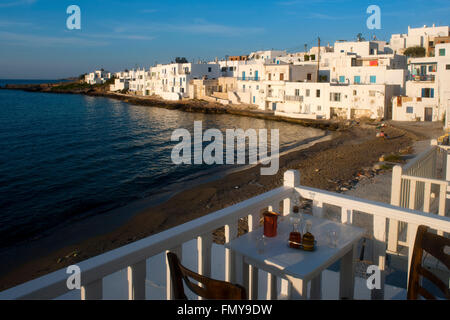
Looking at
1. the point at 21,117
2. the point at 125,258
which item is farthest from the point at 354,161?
the point at 21,117

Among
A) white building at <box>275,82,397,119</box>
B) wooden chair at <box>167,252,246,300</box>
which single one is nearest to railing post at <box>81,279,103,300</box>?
wooden chair at <box>167,252,246,300</box>

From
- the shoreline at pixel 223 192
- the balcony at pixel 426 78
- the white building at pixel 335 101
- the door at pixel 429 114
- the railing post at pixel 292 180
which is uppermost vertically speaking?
the balcony at pixel 426 78

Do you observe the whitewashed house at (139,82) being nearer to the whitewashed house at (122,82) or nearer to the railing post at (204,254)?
the whitewashed house at (122,82)

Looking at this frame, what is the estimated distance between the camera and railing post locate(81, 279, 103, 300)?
2141mm

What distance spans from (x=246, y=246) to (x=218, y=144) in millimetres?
31900

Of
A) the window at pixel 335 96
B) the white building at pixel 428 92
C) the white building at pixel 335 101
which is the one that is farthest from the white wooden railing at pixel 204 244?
the window at pixel 335 96

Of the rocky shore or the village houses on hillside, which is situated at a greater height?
the village houses on hillside

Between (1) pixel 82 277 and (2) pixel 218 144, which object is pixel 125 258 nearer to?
(1) pixel 82 277

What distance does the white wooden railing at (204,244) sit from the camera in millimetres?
1979

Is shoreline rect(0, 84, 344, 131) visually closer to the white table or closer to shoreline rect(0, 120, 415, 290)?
shoreline rect(0, 120, 415, 290)

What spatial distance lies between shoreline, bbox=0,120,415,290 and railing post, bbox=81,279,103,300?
9277 millimetres

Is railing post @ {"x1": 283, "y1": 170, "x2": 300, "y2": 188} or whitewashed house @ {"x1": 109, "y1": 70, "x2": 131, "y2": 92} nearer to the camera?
railing post @ {"x1": 283, "y1": 170, "x2": 300, "y2": 188}

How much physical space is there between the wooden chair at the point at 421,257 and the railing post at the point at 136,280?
1927 millimetres

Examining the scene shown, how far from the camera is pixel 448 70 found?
107 feet
